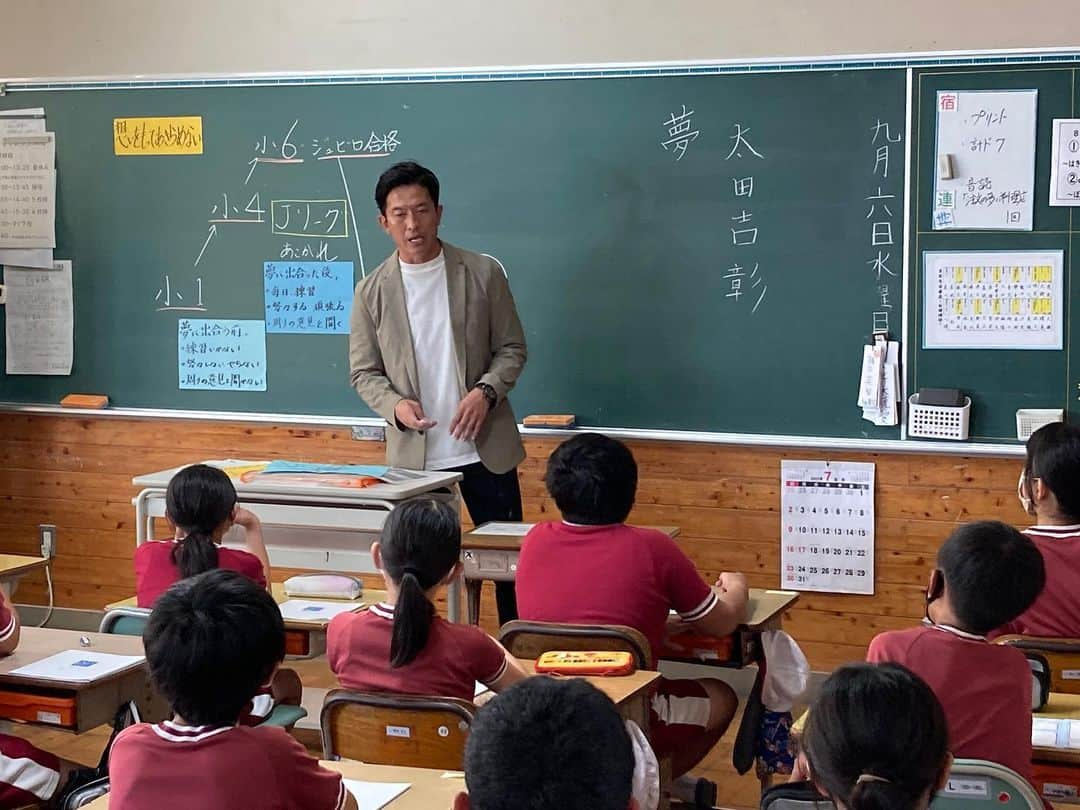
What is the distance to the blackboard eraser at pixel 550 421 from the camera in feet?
16.9

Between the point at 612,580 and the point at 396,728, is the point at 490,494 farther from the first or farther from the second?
the point at 396,728

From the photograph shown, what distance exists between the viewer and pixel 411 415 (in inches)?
180

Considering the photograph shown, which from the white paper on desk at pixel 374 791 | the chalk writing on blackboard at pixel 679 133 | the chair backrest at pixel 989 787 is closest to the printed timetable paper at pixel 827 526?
the chalk writing on blackboard at pixel 679 133

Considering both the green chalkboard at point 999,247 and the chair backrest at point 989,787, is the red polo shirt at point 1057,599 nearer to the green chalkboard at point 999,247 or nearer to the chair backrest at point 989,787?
the chair backrest at point 989,787

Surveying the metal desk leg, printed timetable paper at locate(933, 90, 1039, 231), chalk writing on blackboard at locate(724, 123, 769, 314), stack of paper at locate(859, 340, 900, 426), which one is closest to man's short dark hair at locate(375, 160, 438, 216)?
chalk writing on blackboard at locate(724, 123, 769, 314)

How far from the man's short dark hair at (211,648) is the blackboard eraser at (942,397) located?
10.2ft

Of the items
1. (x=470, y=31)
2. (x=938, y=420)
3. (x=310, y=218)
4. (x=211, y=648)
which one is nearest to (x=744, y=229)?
(x=938, y=420)

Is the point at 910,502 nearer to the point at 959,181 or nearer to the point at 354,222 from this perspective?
the point at 959,181

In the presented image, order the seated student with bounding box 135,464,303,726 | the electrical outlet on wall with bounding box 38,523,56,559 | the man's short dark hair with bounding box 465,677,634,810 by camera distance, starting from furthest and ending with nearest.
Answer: the electrical outlet on wall with bounding box 38,523,56,559 < the seated student with bounding box 135,464,303,726 < the man's short dark hair with bounding box 465,677,634,810

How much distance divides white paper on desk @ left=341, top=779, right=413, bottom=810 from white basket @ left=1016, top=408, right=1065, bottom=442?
301 centimetres

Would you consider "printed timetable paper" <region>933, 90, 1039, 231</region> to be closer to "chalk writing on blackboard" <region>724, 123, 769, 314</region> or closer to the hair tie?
"chalk writing on blackboard" <region>724, 123, 769, 314</region>

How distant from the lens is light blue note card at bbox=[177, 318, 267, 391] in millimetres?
5695

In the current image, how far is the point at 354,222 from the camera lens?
549cm

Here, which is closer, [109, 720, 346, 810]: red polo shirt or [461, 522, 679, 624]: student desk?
[109, 720, 346, 810]: red polo shirt
